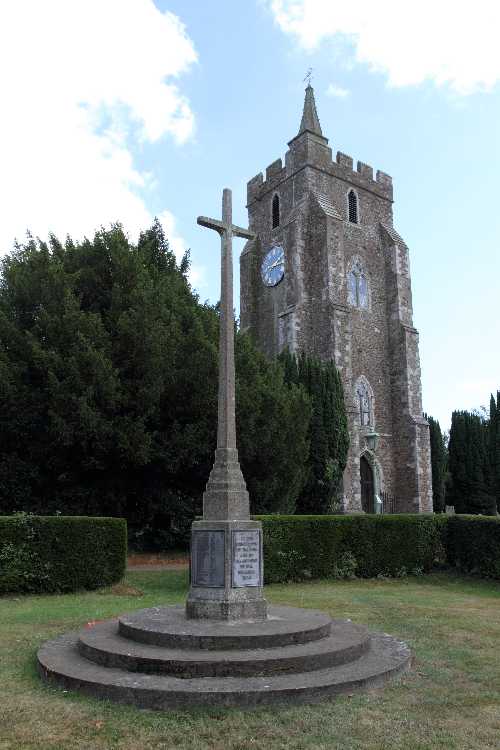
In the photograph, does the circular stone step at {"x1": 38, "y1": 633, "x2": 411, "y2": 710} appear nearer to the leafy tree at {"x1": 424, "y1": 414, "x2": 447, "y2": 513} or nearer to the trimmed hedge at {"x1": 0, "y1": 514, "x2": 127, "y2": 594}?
the trimmed hedge at {"x1": 0, "y1": 514, "x2": 127, "y2": 594}

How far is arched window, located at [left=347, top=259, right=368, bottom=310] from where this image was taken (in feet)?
101

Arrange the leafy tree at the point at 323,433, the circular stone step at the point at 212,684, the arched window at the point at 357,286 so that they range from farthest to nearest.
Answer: the arched window at the point at 357,286
the leafy tree at the point at 323,433
the circular stone step at the point at 212,684

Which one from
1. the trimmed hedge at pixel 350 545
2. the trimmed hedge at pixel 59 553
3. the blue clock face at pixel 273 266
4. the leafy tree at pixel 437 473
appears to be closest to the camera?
the trimmed hedge at pixel 59 553

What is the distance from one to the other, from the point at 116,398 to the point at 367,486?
17.8 meters

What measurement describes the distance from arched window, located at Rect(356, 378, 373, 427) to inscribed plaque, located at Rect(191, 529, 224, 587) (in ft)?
75.8

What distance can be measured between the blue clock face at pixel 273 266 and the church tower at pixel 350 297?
2.0 inches

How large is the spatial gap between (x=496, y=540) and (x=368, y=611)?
6.10 metres

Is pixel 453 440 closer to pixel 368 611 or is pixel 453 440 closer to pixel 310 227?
pixel 310 227

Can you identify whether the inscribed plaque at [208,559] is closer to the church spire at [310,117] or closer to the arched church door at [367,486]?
the arched church door at [367,486]

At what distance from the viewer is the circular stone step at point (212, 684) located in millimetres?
4801

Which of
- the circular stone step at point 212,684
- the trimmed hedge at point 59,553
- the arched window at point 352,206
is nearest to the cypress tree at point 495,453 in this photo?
the arched window at point 352,206

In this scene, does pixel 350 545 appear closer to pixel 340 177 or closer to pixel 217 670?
pixel 217 670

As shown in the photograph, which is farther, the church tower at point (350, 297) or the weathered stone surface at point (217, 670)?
the church tower at point (350, 297)

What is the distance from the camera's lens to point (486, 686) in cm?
548
